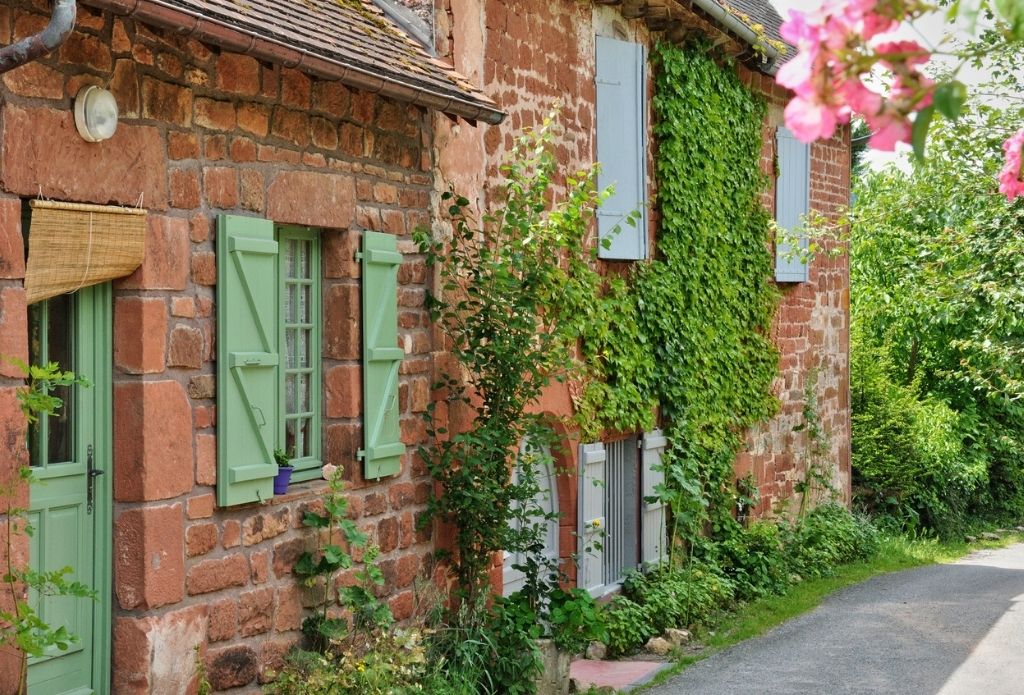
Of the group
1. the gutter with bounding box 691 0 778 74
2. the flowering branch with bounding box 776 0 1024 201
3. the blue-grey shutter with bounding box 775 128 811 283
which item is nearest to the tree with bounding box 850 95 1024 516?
the blue-grey shutter with bounding box 775 128 811 283

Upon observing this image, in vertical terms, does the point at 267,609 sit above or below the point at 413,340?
below

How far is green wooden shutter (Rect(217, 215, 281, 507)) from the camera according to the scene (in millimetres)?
5871

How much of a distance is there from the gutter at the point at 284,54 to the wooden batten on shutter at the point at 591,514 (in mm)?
3321

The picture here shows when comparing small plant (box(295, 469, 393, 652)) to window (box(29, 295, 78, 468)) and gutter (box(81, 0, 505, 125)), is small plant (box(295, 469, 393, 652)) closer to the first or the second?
window (box(29, 295, 78, 468))

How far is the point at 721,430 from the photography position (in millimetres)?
12086

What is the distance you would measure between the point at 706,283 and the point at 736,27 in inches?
85.3

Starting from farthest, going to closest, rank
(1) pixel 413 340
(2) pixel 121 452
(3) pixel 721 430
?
(3) pixel 721 430
(1) pixel 413 340
(2) pixel 121 452

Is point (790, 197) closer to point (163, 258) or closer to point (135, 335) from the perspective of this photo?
point (163, 258)

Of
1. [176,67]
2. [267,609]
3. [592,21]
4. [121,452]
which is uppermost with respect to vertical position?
[592,21]

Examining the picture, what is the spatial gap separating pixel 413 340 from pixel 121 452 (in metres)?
2.42

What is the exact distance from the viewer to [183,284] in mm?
5691

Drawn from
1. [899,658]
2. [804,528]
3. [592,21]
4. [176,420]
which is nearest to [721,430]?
[804,528]

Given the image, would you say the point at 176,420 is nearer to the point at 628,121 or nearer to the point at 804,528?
the point at 628,121

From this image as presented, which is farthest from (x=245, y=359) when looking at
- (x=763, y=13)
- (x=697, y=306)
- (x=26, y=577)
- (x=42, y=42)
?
(x=763, y=13)
